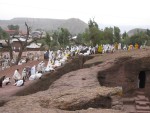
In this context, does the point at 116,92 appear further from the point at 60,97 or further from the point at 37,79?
the point at 37,79

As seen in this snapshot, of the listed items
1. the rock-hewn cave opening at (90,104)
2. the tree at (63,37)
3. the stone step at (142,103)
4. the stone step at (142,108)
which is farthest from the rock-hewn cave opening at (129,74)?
the tree at (63,37)

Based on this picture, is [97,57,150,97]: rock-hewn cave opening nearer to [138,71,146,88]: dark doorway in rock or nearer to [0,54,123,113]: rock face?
[138,71,146,88]: dark doorway in rock

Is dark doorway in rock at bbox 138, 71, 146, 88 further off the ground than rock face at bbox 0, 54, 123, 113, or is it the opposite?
rock face at bbox 0, 54, 123, 113

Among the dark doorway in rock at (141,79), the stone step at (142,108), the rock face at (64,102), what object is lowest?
the stone step at (142,108)

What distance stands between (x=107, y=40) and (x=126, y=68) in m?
23.5

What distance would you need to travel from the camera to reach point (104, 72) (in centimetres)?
1683

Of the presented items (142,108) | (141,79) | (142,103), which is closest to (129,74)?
(141,79)

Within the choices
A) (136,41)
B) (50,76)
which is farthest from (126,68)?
(136,41)

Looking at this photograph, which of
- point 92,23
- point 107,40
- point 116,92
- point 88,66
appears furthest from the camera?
point 92,23

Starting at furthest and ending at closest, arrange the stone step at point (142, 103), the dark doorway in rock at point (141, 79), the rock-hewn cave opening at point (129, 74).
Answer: the dark doorway in rock at point (141, 79) < the rock-hewn cave opening at point (129, 74) < the stone step at point (142, 103)

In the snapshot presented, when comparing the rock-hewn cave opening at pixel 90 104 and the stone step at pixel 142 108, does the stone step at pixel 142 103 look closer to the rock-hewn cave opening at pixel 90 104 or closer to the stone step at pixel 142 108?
the stone step at pixel 142 108

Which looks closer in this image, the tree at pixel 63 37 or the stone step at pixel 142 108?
the stone step at pixel 142 108

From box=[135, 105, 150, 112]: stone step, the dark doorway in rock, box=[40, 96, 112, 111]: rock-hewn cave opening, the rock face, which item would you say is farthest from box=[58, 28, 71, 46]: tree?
box=[40, 96, 112, 111]: rock-hewn cave opening

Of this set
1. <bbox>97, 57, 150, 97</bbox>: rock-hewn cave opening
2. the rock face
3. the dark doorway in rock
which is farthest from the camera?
the dark doorway in rock
